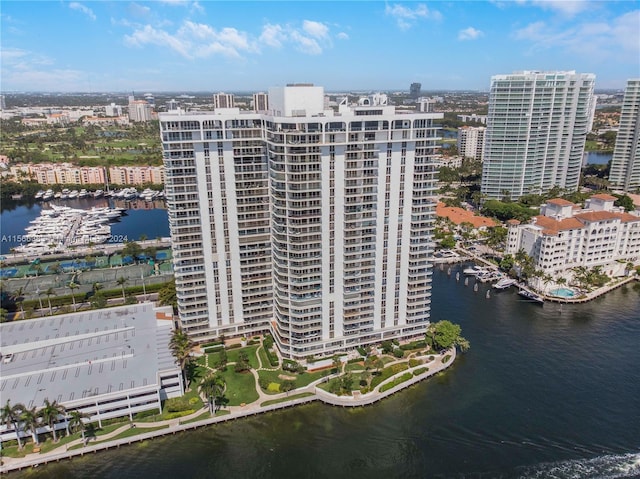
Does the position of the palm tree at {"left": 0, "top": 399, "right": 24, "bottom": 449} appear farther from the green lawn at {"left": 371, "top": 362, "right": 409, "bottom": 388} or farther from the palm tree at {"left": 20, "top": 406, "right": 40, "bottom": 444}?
the green lawn at {"left": 371, "top": 362, "right": 409, "bottom": 388}

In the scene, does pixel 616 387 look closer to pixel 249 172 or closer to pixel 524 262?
pixel 524 262

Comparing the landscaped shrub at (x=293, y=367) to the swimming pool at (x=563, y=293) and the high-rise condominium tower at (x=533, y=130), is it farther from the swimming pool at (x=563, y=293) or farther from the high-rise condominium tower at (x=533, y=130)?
the high-rise condominium tower at (x=533, y=130)

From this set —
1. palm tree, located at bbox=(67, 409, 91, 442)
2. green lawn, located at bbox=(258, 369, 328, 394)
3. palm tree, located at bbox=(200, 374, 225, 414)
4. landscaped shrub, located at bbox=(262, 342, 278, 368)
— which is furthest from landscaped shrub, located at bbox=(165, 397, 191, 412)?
landscaped shrub, located at bbox=(262, 342, 278, 368)

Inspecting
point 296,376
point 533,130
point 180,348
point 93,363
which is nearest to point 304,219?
point 296,376

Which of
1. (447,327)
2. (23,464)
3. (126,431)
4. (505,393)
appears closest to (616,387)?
(505,393)

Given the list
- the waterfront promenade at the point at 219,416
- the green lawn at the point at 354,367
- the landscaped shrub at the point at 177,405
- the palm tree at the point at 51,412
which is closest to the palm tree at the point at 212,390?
the waterfront promenade at the point at 219,416

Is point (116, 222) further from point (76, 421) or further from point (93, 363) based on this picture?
point (76, 421)
